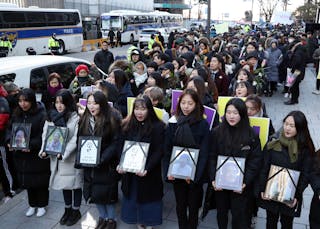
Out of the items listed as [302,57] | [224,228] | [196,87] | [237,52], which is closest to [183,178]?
[224,228]

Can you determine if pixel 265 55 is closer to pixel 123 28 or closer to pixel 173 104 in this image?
pixel 173 104

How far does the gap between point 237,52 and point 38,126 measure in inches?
333

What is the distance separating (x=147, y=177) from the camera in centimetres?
365

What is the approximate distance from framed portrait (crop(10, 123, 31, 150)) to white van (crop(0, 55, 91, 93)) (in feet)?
6.58

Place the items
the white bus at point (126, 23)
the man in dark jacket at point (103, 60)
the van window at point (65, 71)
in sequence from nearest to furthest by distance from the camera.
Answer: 1. the van window at point (65, 71)
2. the man in dark jacket at point (103, 60)
3. the white bus at point (126, 23)

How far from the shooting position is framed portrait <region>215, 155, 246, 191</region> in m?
3.23

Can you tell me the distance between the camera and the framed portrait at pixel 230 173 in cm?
323

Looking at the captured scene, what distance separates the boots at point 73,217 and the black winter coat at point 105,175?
56 centimetres

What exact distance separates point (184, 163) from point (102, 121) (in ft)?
3.28

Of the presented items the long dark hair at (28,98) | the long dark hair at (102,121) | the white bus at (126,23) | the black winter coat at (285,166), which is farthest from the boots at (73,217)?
the white bus at (126,23)

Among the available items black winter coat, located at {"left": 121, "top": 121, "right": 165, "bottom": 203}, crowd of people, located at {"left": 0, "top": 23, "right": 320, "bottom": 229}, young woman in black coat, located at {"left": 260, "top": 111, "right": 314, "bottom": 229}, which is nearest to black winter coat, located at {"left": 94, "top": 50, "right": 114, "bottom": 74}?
crowd of people, located at {"left": 0, "top": 23, "right": 320, "bottom": 229}

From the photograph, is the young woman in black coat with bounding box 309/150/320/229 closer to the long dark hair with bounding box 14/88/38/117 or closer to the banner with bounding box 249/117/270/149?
the banner with bounding box 249/117/270/149

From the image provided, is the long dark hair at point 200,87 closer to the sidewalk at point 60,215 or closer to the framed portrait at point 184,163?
the framed portrait at point 184,163

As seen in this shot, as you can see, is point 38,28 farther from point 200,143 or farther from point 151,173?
point 200,143
